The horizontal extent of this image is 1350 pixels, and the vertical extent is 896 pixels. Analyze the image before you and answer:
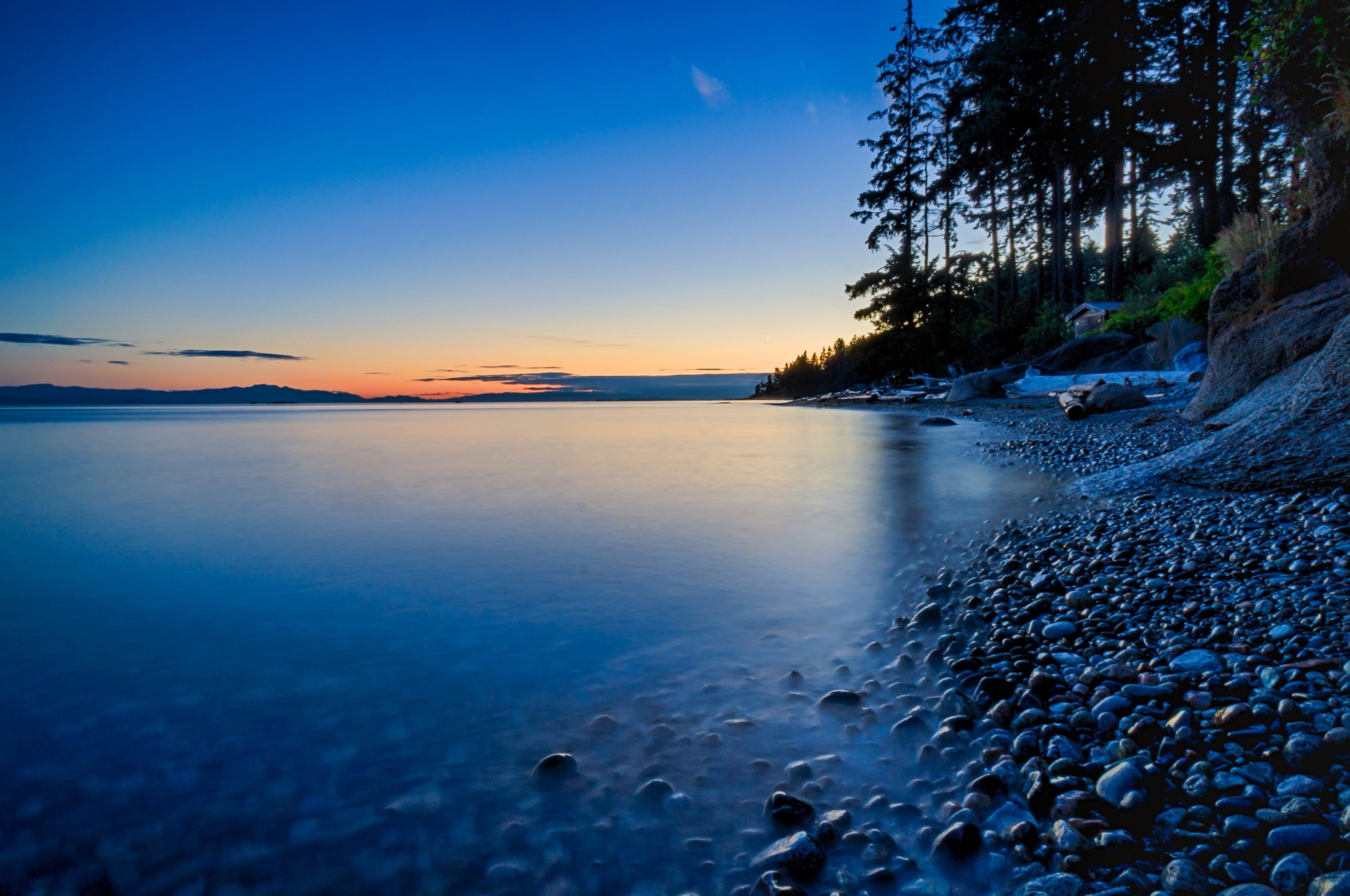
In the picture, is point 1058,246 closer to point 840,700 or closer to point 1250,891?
point 840,700

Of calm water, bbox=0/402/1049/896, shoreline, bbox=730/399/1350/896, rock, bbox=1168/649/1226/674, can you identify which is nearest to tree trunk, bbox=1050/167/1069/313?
calm water, bbox=0/402/1049/896

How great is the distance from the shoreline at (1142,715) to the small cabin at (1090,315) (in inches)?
981

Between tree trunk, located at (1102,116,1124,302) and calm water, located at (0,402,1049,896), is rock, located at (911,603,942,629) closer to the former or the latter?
calm water, located at (0,402,1049,896)

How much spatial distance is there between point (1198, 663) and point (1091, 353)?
23617 millimetres

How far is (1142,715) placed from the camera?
232cm

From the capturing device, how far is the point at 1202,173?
83.7 feet

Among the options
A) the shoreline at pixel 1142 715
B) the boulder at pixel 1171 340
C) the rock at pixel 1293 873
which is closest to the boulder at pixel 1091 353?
the boulder at pixel 1171 340

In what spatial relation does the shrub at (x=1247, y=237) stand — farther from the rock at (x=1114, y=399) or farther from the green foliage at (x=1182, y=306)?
the rock at (x=1114, y=399)

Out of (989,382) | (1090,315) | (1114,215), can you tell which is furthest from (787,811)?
(1114,215)

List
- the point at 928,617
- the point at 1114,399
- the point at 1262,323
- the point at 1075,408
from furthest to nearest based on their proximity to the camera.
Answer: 1. the point at 1114,399
2. the point at 1075,408
3. the point at 1262,323
4. the point at 928,617

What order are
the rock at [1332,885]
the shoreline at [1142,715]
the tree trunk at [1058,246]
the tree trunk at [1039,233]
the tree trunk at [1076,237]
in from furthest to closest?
1. the tree trunk at [1039,233]
2. the tree trunk at [1058,246]
3. the tree trunk at [1076,237]
4. the shoreline at [1142,715]
5. the rock at [1332,885]

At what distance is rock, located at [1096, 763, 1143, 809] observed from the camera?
1.92 metres

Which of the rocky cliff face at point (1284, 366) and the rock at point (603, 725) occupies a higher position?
the rocky cliff face at point (1284, 366)

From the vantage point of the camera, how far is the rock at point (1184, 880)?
1.55 meters
